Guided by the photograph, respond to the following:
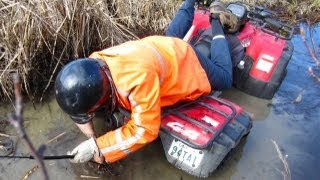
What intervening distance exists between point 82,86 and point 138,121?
422mm

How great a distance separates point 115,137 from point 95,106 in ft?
0.85

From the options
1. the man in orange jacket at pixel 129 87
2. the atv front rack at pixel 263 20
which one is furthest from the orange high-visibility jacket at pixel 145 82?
the atv front rack at pixel 263 20

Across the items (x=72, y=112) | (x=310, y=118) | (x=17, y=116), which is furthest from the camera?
(x=310, y=118)

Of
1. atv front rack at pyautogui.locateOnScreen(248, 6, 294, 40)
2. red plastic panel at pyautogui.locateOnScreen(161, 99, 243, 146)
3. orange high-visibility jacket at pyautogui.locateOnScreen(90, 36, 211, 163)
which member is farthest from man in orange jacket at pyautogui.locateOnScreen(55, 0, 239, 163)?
atv front rack at pyautogui.locateOnScreen(248, 6, 294, 40)

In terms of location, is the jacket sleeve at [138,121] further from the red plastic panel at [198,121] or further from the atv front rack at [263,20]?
the atv front rack at [263,20]

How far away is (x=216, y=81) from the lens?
3.13m

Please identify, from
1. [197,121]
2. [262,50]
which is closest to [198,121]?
[197,121]

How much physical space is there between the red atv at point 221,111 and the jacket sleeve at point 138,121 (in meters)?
0.26

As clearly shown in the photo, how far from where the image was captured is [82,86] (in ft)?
7.25

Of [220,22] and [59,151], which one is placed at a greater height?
[220,22]

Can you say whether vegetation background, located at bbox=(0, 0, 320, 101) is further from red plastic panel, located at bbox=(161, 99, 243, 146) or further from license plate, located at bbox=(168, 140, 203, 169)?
license plate, located at bbox=(168, 140, 203, 169)

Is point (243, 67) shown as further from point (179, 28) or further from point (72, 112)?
point (72, 112)

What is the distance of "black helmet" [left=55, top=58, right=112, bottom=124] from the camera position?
221 centimetres

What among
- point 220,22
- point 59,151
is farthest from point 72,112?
point 220,22
